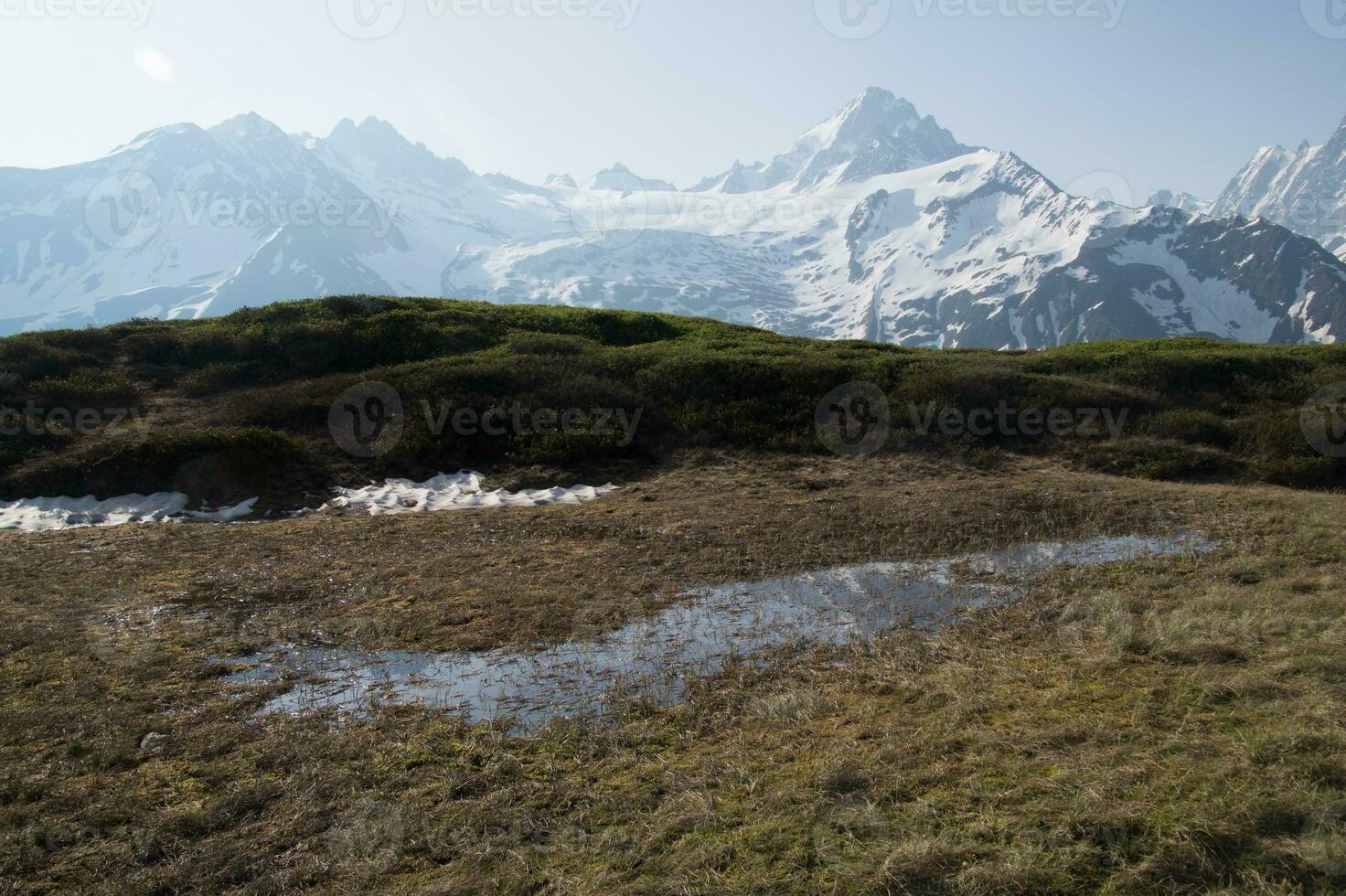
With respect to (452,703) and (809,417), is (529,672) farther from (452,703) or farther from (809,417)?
(809,417)

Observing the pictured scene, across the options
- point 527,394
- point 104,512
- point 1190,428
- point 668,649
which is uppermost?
point 527,394

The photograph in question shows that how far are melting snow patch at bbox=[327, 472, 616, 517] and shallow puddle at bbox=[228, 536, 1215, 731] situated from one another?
324 inches

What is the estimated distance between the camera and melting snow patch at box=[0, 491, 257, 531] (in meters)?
17.1

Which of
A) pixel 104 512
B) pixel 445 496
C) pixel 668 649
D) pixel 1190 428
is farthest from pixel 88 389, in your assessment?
pixel 1190 428

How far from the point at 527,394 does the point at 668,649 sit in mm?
16554

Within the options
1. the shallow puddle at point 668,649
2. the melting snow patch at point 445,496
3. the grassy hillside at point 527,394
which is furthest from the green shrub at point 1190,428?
the melting snow patch at point 445,496

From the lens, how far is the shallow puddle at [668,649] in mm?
8398

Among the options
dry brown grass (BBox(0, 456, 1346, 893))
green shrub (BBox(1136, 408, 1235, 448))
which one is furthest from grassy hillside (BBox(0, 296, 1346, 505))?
dry brown grass (BBox(0, 456, 1346, 893))

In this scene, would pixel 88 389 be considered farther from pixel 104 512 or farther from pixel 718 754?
pixel 718 754

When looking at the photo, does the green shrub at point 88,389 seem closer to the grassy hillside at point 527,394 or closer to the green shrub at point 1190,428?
the grassy hillside at point 527,394

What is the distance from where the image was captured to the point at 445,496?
1956cm

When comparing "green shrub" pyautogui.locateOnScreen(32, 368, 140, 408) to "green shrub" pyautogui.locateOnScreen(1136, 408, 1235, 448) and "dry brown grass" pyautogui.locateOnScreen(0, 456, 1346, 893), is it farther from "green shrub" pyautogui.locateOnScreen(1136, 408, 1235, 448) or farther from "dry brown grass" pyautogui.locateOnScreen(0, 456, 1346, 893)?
"green shrub" pyautogui.locateOnScreen(1136, 408, 1235, 448)

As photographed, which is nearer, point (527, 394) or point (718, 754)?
point (718, 754)

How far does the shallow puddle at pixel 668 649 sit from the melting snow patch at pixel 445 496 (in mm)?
8218
